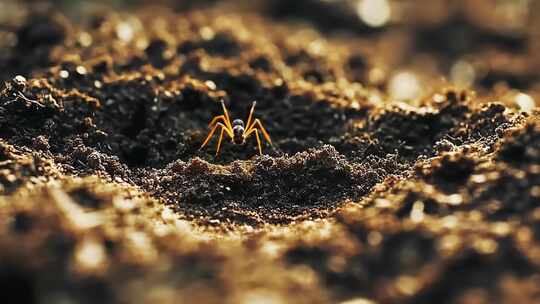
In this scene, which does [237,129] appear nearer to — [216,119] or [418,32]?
[216,119]

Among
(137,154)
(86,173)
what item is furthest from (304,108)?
(86,173)

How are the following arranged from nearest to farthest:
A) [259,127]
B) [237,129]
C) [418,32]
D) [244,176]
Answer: [244,176] → [237,129] → [259,127] → [418,32]

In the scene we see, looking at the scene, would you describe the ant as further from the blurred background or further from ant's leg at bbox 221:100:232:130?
the blurred background

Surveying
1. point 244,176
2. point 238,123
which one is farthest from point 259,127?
point 244,176

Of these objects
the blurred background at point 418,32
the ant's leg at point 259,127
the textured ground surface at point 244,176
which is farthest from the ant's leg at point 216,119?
the blurred background at point 418,32

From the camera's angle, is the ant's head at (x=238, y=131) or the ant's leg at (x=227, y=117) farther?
the ant's leg at (x=227, y=117)

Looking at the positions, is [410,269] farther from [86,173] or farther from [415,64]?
[415,64]

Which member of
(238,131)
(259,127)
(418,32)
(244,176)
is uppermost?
(418,32)

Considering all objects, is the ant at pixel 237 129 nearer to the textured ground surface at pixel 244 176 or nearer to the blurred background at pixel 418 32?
the textured ground surface at pixel 244 176

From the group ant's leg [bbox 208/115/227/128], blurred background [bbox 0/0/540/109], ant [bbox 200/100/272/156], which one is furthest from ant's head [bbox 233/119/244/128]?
blurred background [bbox 0/0/540/109]
